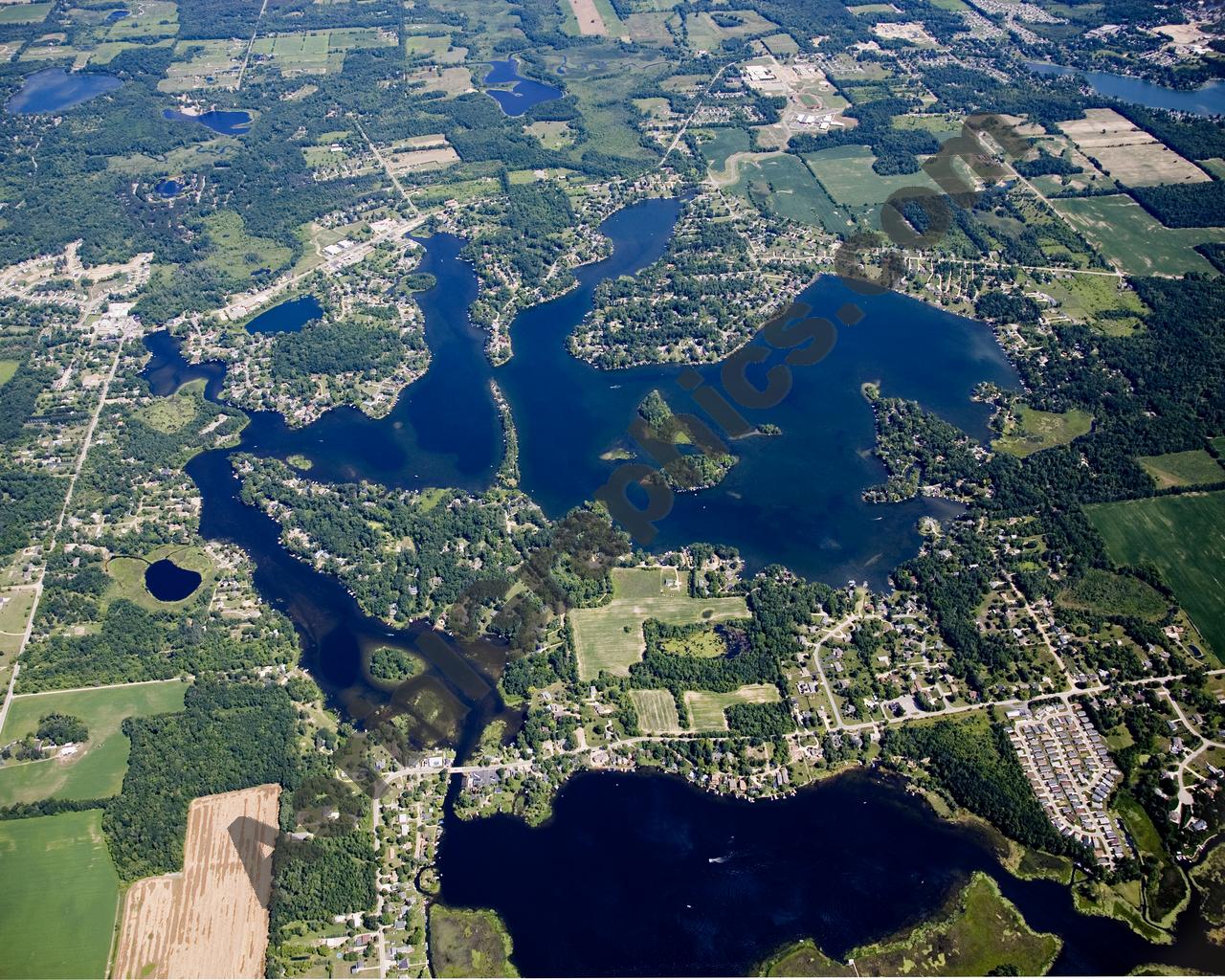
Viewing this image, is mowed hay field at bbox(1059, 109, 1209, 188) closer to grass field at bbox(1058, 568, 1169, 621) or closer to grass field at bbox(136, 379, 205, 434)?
grass field at bbox(1058, 568, 1169, 621)

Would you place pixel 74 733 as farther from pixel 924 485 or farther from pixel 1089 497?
pixel 1089 497

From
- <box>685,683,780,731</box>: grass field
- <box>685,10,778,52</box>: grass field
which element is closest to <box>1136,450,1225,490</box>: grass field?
<box>685,683,780,731</box>: grass field

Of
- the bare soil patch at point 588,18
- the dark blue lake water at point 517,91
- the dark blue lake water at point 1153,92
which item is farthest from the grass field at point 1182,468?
the bare soil patch at point 588,18

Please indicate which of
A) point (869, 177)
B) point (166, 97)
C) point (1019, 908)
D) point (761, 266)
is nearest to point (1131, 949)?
point (1019, 908)

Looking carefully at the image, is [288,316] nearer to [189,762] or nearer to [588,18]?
[189,762]

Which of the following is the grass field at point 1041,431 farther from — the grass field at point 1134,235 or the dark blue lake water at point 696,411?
the grass field at point 1134,235

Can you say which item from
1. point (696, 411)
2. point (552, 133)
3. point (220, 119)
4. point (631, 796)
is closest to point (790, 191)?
point (552, 133)

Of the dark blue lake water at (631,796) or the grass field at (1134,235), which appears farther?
the grass field at (1134,235)
